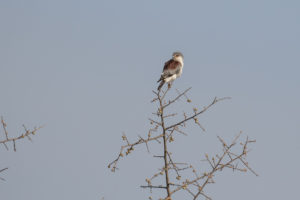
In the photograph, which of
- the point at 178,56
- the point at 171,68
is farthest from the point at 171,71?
the point at 178,56

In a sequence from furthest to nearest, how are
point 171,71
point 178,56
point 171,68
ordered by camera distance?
1. point 178,56
2. point 171,68
3. point 171,71

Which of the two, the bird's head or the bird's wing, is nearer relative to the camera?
the bird's wing

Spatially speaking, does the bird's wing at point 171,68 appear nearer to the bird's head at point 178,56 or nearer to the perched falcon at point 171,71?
the perched falcon at point 171,71

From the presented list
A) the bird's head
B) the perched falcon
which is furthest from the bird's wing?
the bird's head

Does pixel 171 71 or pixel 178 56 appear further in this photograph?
pixel 178 56

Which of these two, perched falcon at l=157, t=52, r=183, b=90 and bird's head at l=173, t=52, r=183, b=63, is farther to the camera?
bird's head at l=173, t=52, r=183, b=63

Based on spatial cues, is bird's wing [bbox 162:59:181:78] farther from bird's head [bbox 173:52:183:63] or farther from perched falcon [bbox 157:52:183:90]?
bird's head [bbox 173:52:183:63]

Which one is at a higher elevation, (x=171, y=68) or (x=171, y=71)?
(x=171, y=68)

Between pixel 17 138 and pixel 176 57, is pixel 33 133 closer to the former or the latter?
pixel 17 138

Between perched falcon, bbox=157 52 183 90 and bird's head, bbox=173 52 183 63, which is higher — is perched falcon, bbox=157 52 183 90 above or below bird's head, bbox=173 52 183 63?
below

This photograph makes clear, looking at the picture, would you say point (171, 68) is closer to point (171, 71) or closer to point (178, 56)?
point (171, 71)

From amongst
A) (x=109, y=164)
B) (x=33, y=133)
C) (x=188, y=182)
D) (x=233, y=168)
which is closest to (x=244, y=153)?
(x=233, y=168)

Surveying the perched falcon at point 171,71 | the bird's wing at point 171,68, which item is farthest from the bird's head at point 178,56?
the bird's wing at point 171,68

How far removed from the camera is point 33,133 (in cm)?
489
